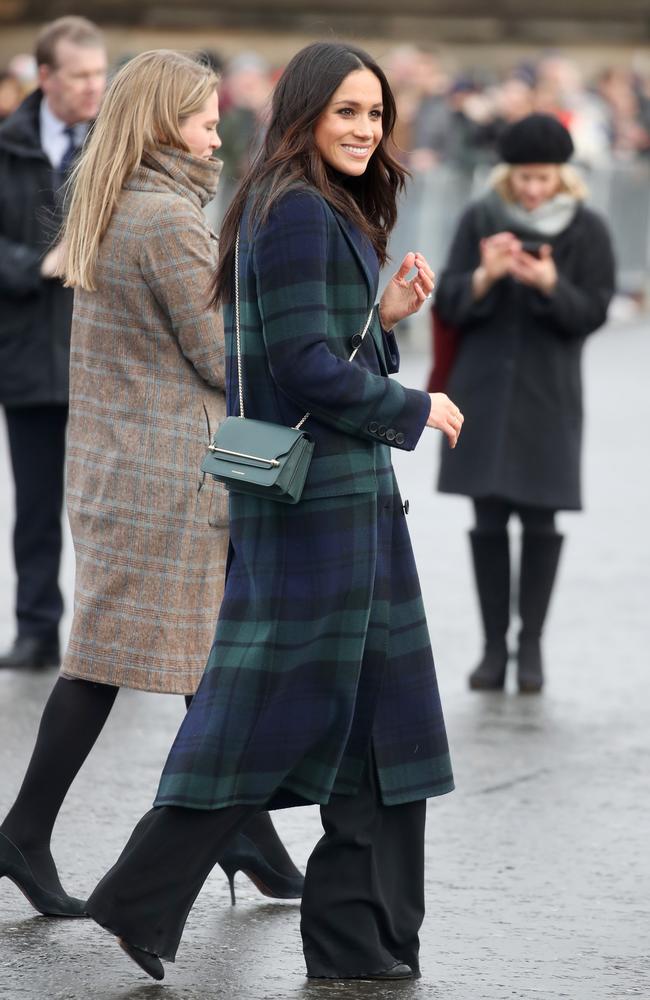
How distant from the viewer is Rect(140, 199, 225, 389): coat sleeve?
4.44 metres

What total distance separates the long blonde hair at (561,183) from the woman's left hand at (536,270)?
28cm

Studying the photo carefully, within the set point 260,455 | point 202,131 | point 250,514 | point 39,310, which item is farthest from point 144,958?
point 39,310

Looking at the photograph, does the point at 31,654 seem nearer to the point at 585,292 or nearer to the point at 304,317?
the point at 585,292

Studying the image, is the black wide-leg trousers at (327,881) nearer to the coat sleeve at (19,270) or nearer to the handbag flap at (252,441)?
the handbag flap at (252,441)

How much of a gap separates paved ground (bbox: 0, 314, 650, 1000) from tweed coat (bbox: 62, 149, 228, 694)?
0.60 metres

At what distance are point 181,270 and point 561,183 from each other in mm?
2783

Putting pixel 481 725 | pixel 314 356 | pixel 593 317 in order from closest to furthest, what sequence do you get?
pixel 314 356, pixel 481 725, pixel 593 317

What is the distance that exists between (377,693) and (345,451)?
468 mm

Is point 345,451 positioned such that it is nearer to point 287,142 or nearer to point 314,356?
point 314,356

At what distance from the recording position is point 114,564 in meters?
4.47

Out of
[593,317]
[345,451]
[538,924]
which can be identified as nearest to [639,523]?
[593,317]

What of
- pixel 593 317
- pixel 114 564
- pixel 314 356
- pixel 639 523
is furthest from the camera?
pixel 639 523

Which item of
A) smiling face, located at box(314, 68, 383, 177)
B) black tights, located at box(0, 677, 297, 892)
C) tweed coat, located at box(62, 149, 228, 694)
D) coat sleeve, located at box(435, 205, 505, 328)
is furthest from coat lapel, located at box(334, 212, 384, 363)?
coat sleeve, located at box(435, 205, 505, 328)

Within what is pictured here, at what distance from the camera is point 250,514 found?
3896 mm
